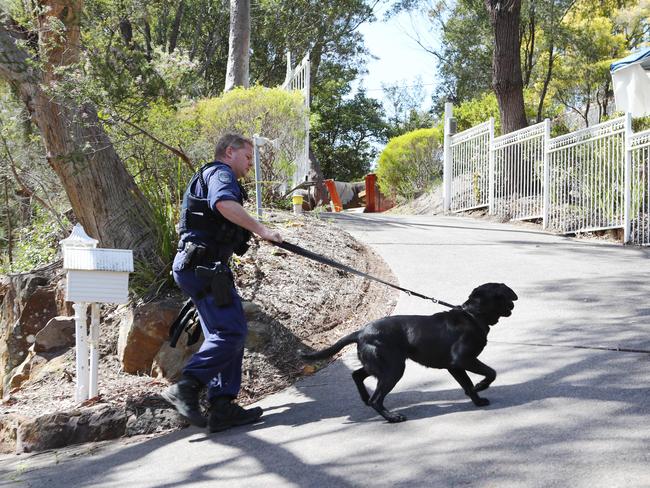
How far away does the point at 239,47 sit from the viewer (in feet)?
57.5

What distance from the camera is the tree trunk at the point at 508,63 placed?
16766mm

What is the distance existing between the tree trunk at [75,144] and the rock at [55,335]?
0.97m

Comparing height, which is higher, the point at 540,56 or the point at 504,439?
the point at 540,56

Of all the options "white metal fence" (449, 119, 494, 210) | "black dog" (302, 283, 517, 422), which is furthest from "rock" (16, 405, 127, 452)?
"white metal fence" (449, 119, 494, 210)

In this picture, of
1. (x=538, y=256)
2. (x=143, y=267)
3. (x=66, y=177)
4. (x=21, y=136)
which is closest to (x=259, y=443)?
(x=143, y=267)

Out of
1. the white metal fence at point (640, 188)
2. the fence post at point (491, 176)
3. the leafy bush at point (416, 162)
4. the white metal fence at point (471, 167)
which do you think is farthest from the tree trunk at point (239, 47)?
the white metal fence at point (640, 188)

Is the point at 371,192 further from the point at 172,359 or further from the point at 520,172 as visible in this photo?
the point at 172,359

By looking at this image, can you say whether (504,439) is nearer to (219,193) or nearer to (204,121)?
(219,193)

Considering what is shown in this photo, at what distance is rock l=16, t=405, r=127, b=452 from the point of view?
207 inches

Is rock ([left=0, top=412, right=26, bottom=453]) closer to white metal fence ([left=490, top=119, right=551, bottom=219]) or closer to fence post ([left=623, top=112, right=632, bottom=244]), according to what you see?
fence post ([left=623, top=112, right=632, bottom=244])

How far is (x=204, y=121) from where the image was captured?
471 inches

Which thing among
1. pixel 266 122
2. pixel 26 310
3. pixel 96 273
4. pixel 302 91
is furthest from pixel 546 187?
pixel 96 273

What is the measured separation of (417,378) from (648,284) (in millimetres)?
3658

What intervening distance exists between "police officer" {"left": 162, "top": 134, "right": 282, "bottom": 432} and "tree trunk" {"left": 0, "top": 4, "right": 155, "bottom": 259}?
259 cm
